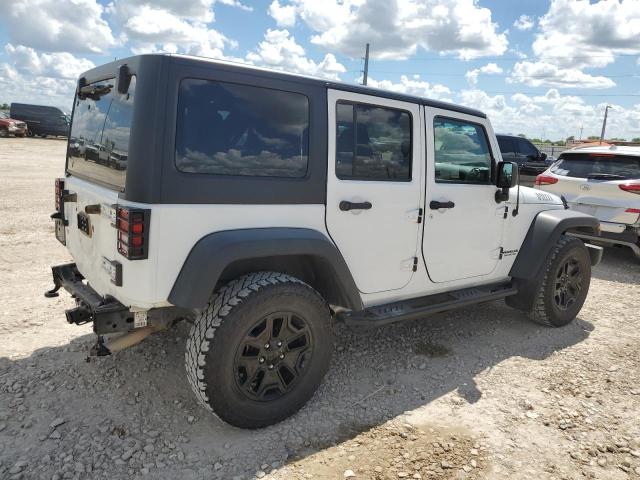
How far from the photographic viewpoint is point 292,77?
9.83ft

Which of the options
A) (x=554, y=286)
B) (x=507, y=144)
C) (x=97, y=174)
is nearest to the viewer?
(x=97, y=174)

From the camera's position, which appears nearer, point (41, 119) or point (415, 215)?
point (415, 215)

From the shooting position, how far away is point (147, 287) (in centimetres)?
263

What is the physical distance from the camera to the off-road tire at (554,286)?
4648 mm

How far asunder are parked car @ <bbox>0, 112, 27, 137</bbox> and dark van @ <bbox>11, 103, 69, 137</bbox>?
144 centimetres

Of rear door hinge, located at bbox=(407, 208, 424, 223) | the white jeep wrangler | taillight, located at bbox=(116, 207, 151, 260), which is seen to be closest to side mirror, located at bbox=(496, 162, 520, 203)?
the white jeep wrangler

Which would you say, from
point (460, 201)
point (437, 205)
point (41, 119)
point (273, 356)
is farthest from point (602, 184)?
point (41, 119)

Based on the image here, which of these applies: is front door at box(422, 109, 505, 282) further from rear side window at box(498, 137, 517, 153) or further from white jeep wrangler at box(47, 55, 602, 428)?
rear side window at box(498, 137, 517, 153)

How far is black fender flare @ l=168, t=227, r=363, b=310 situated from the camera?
2.63 meters

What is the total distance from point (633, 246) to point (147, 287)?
685 cm

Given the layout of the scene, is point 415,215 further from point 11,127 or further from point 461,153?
point 11,127

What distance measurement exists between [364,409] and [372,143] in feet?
5.71

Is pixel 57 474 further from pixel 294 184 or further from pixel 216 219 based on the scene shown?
pixel 294 184

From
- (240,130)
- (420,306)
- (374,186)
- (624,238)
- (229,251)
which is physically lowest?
(420,306)
